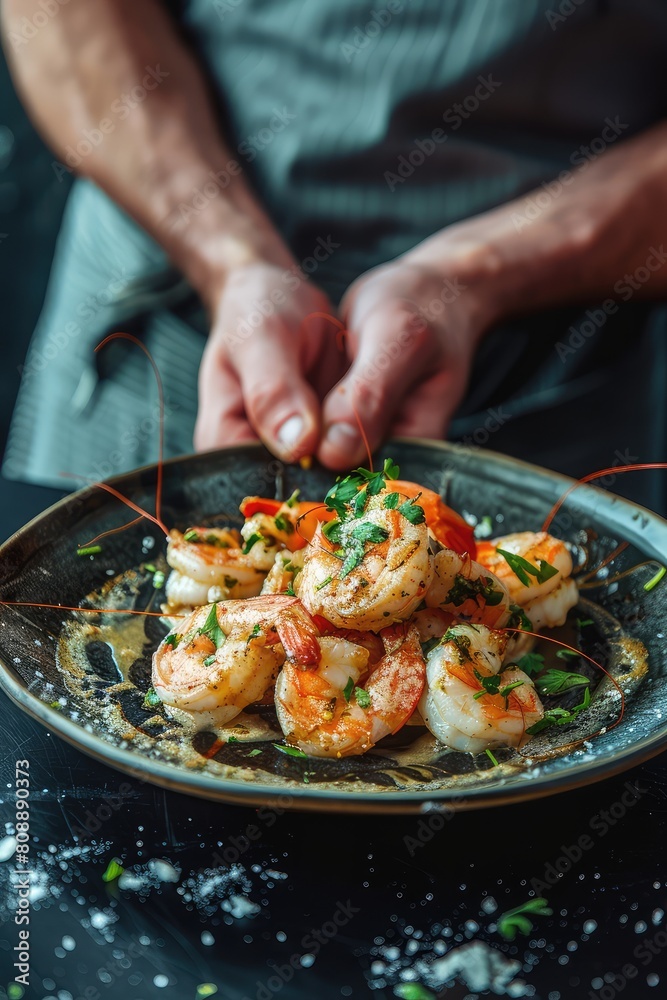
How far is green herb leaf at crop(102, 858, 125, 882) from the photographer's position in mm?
969

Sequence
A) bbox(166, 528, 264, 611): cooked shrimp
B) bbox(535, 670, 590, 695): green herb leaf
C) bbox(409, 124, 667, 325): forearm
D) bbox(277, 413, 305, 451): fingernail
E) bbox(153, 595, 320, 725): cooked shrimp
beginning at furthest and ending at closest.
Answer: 1. bbox(409, 124, 667, 325): forearm
2. bbox(277, 413, 305, 451): fingernail
3. bbox(166, 528, 264, 611): cooked shrimp
4. bbox(535, 670, 590, 695): green herb leaf
5. bbox(153, 595, 320, 725): cooked shrimp

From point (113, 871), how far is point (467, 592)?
0.51 m

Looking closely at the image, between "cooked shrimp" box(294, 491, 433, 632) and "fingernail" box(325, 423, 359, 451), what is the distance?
392mm

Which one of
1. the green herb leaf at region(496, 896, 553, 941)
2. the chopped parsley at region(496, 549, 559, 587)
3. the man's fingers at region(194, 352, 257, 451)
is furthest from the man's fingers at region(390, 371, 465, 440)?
the green herb leaf at region(496, 896, 553, 941)

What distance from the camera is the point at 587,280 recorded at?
6.58 feet

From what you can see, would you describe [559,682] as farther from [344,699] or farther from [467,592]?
[344,699]

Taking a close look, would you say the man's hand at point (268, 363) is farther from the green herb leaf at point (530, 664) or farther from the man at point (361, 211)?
the green herb leaf at point (530, 664)

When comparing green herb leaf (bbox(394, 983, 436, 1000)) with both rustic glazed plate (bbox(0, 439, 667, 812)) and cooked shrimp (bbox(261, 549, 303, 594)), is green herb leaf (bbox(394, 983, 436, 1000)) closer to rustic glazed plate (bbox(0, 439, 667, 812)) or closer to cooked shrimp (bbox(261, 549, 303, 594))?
rustic glazed plate (bbox(0, 439, 667, 812))

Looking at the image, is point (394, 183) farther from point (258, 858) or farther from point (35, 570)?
point (258, 858)

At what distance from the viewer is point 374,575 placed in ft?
3.59

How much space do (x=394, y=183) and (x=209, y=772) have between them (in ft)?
4.30

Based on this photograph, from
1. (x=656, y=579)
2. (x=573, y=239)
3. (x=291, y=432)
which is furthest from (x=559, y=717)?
(x=573, y=239)

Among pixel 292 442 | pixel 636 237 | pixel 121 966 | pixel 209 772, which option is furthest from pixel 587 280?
pixel 121 966

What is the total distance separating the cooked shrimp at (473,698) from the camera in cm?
106
